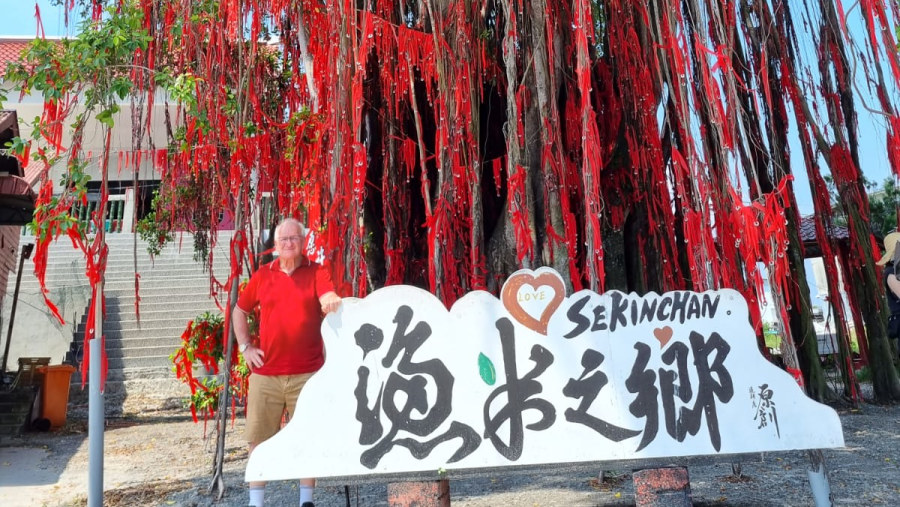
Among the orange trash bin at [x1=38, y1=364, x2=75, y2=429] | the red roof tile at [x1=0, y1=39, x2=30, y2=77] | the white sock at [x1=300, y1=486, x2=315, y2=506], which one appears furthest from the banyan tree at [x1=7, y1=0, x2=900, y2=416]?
the red roof tile at [x1=0, y1=39, x2=30, y2=77]

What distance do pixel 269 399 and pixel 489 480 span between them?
179cm

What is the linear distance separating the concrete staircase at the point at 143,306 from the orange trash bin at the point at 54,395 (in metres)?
0.69

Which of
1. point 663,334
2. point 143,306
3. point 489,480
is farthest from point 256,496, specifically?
point 143,306

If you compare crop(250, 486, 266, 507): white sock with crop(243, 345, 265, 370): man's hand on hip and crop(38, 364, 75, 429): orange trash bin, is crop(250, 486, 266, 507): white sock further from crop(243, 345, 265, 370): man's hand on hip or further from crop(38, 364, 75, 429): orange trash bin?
crop(38, 364, 75, 429): orange trash bin

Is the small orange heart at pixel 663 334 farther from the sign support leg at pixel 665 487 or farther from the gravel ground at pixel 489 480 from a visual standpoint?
the gravel ground at pixel 489 480

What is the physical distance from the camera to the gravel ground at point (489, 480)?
11.2 feet

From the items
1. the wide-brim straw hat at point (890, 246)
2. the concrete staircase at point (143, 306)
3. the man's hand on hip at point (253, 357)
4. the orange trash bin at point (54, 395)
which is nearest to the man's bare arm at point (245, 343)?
the man's hand on hip at point (253, 357)

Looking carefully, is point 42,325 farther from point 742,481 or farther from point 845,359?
point 845,359

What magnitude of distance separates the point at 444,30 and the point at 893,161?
2344 millimetres

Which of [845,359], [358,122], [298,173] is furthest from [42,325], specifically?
[845,359]

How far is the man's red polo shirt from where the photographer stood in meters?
2.71

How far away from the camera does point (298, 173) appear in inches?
161

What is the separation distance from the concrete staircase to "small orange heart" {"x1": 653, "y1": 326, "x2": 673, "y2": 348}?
5580 millimetres

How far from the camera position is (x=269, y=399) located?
107 inches
